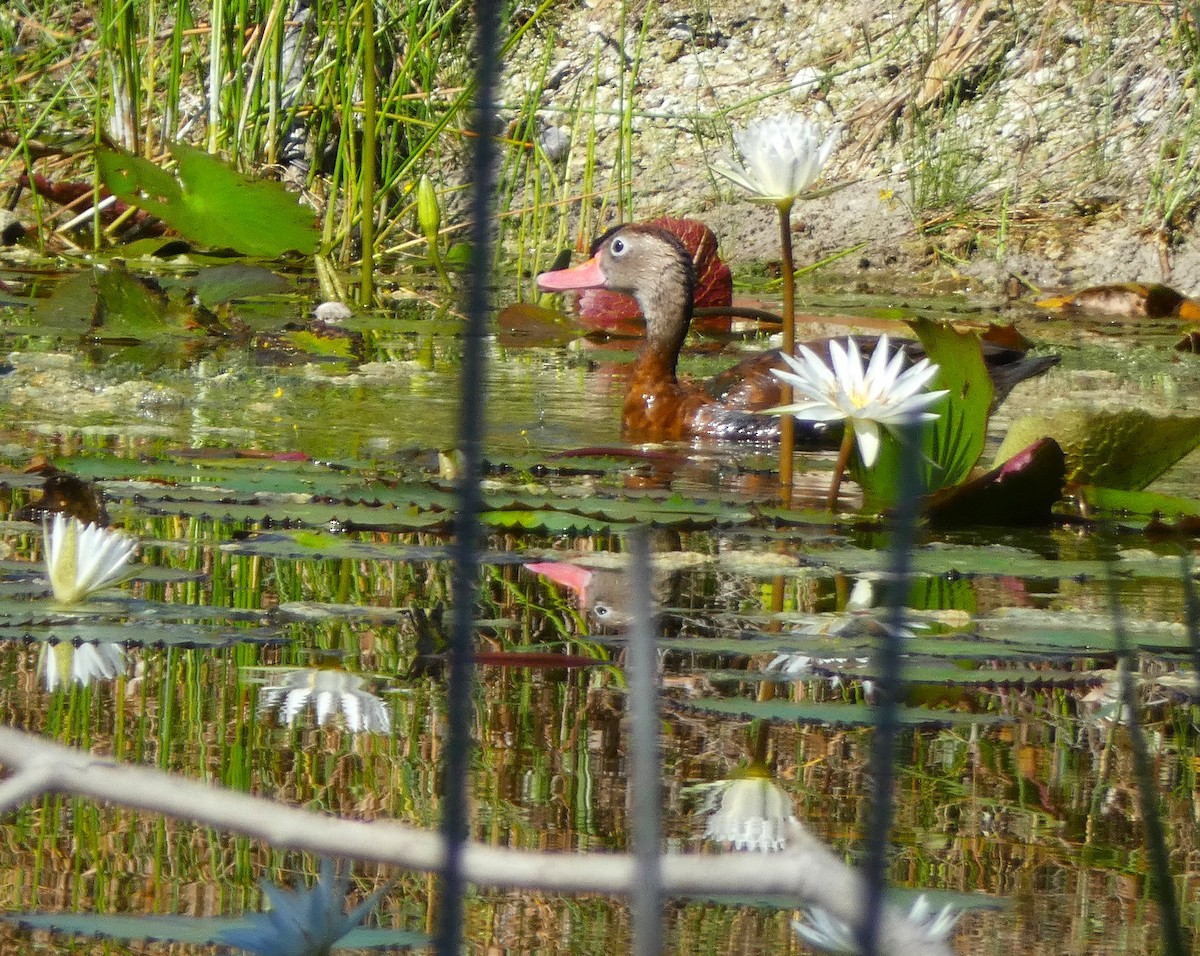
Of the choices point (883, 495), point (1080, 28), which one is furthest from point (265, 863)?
point (1080, 28)

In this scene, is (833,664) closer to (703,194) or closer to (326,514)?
(326,514)

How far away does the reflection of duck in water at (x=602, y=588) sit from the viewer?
1.73 m

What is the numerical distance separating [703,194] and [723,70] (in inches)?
47.8

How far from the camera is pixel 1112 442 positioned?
2418mm

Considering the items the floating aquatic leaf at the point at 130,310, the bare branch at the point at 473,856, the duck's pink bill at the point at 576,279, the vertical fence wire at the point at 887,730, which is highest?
the duck's pink bill at the point at 576,279

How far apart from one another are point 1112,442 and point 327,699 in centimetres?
146

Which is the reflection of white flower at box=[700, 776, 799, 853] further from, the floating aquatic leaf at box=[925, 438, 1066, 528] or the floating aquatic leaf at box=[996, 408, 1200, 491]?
the floating aquatic leaf at box=[996, 408, 1200, 491]

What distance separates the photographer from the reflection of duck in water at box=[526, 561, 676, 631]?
1.73 m

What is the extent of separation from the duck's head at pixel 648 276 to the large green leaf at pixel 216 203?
110 cm

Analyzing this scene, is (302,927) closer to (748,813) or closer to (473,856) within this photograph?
(473,856)

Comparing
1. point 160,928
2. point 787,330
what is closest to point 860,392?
point 787,330

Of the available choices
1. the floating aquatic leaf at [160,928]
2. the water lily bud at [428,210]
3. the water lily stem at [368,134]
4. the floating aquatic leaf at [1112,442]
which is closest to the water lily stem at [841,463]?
the floating aquatic leaf at [1112,442]

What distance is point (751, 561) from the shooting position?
1.96 m

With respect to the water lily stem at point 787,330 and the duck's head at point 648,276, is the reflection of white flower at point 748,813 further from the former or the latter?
the duck's head at point 648,276
